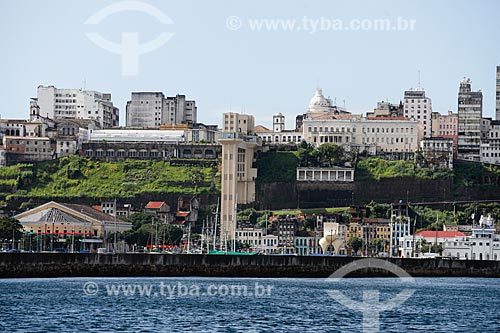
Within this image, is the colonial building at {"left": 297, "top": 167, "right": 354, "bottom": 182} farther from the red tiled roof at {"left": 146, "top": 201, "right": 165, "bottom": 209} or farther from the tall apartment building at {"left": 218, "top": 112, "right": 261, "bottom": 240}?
the red tiled roof at {"left": 146, "top": 201, "right": 165, "bottom": 209}

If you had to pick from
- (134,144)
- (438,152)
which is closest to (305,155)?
(438,152)

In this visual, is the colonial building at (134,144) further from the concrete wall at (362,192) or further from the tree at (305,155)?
the concrete wall at (362,192)

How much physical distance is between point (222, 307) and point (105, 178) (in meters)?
106

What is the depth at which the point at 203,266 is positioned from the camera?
103688mm

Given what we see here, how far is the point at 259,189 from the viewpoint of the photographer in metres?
175

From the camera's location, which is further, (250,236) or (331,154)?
(331,154)

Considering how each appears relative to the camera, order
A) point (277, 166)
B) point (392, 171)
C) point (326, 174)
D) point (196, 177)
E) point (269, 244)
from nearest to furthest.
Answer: point (269, 244)
point (392, 171)
point (326, 174)
point (196, 177)
point (277, 166)

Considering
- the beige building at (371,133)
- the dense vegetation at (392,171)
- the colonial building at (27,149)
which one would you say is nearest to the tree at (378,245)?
the dense vegetation at (392,171)

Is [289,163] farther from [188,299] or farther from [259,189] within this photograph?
[188,299]

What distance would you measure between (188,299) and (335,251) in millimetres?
77593

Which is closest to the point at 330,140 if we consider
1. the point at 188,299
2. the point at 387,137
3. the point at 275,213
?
the point at 387,137

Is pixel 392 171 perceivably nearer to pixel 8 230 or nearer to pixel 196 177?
pixel 196 177

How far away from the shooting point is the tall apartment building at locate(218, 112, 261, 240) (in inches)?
6594

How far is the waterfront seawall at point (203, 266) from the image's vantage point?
94125 millimetres
